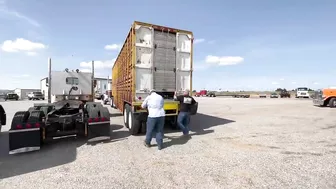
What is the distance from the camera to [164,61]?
7.11 metres

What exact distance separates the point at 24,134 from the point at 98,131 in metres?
1.84

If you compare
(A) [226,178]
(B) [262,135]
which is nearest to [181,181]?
(A) [226,178]

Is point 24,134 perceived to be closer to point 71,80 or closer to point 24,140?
point 24,140

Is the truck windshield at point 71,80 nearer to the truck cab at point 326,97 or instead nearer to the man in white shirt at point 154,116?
the man in white shirt at point 154,116

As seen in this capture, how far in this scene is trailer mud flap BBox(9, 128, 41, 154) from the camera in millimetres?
4676

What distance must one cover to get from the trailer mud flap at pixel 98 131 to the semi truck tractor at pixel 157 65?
1.01 m

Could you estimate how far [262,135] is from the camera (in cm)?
680

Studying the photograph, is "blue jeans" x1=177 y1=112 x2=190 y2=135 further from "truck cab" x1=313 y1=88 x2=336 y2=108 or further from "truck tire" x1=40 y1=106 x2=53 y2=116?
"truck cab" x1=313 y1=88 x2=336 y2=108

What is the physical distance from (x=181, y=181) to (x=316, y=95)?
66.2 feet

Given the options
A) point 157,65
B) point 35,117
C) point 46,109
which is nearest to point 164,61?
point 157,65

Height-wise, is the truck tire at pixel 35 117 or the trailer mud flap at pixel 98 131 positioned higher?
the truck tire at pixel 35 117

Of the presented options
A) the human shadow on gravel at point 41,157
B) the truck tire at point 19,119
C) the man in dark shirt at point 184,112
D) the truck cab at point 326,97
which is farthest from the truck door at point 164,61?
the truck cab at point 326,97

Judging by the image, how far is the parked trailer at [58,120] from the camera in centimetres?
479

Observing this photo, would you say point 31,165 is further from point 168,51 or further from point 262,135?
point 262,135
